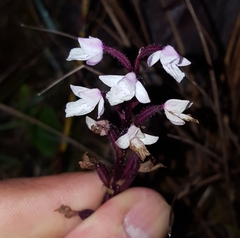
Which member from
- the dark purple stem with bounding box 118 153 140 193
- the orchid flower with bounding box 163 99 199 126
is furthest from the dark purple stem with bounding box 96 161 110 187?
the orchid flower with bounding box 163 99 199 126

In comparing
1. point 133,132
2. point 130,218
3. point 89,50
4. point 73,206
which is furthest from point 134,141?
point 73,206

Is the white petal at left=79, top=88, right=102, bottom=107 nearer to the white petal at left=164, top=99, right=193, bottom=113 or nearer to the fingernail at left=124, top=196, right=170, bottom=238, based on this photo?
the white petal at left=164, top=99, right=193, bottom=113

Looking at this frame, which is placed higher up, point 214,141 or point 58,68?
point 58,68

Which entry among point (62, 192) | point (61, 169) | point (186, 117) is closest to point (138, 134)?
point (186, 117)

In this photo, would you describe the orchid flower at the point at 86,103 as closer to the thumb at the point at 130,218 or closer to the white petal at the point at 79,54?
the white petal at the point at 79,54

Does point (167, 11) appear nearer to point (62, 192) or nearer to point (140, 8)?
point (140, 8)

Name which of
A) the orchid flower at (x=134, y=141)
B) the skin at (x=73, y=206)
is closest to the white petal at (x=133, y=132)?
the orchid flower at (x=134, y=141)
